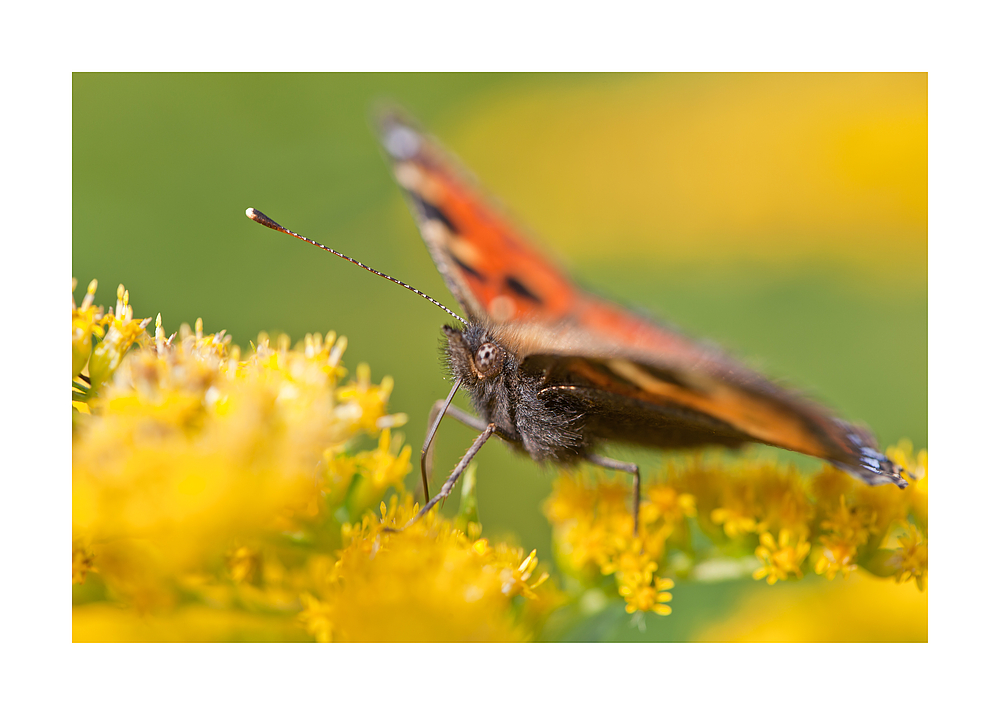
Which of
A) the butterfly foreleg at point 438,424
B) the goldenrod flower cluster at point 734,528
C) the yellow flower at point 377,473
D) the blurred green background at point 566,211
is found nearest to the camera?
the yellow flower at point 377,473

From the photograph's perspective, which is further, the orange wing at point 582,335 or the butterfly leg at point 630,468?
the butterfly leg at point 630,468

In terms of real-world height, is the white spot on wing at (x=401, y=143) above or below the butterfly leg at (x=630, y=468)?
above

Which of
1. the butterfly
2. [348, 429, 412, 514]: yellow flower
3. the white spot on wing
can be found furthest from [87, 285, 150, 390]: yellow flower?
the white spot on wing

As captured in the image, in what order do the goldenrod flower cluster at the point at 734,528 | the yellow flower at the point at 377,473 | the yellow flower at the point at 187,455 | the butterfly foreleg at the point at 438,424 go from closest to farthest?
the yellow flower at the point at 187,455 → the yellow flower at the point at 377,473 → the goldenrod flower cluster at the point at 734,528 → the butterfly foreleg at the point at 438,424

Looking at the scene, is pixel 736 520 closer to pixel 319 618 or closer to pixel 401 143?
pixel 319 618

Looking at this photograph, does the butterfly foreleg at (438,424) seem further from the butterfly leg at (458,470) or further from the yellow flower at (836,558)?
the yellow flower at (836,558)

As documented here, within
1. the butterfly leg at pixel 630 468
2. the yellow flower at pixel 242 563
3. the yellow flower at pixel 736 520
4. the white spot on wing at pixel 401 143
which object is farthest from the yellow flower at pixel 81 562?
the yellow flower at pixel 736 520
